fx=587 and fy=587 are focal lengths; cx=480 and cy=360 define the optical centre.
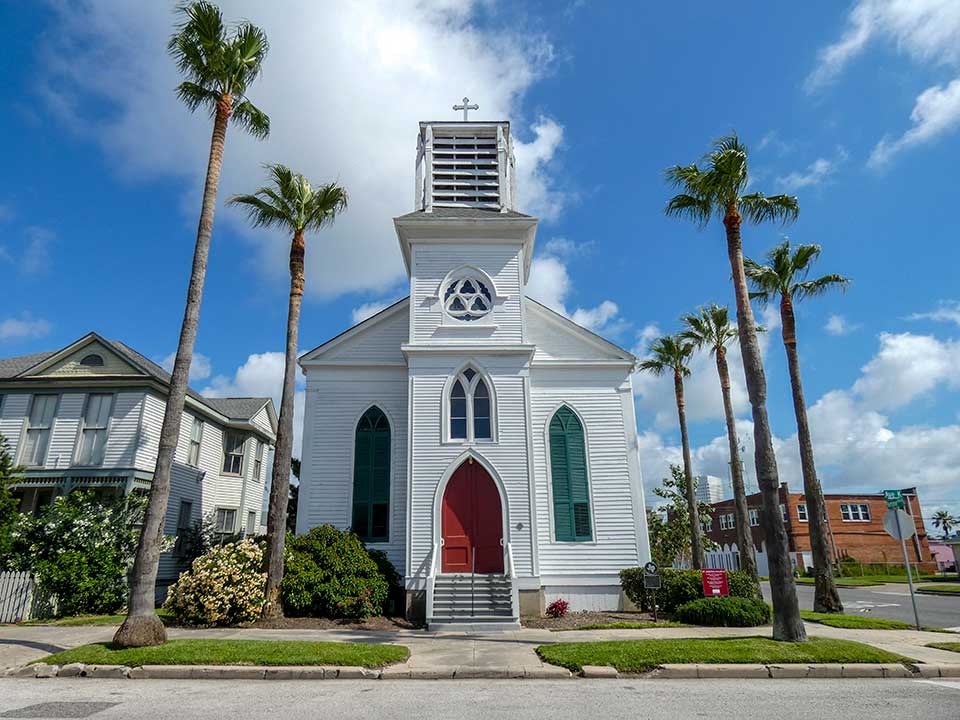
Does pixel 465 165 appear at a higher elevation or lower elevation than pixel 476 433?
higher

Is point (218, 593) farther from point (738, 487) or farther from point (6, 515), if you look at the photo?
point (738, 487)

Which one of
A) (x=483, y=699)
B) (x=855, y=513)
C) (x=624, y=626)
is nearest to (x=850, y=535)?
(x=855, y=513)

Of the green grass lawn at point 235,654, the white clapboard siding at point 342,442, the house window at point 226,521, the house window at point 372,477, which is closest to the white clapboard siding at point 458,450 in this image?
the white clapboard siding at point 342,442

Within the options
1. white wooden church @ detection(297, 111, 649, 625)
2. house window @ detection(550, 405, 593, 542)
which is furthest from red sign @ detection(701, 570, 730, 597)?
house window @ detection(550, 405, 593, 542)

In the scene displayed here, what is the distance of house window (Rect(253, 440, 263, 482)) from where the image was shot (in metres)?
28.4

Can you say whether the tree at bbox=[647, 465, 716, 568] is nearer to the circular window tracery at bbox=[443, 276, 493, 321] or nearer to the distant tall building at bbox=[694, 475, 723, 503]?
the circular window tracery at bbox=[443, 276, 493, 321]

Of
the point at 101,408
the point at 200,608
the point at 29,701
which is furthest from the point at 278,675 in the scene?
the point at 101,408

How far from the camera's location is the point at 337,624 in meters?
15.0

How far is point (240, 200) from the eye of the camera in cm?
1748

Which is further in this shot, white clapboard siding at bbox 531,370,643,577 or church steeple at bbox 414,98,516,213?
church steeple at bbox 414,98,516,213

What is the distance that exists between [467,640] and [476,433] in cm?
647

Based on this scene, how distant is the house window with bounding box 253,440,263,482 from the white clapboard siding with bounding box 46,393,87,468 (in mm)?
8867

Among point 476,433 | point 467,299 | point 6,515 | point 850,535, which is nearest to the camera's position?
point 6,515

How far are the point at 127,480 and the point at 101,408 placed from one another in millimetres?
2902
